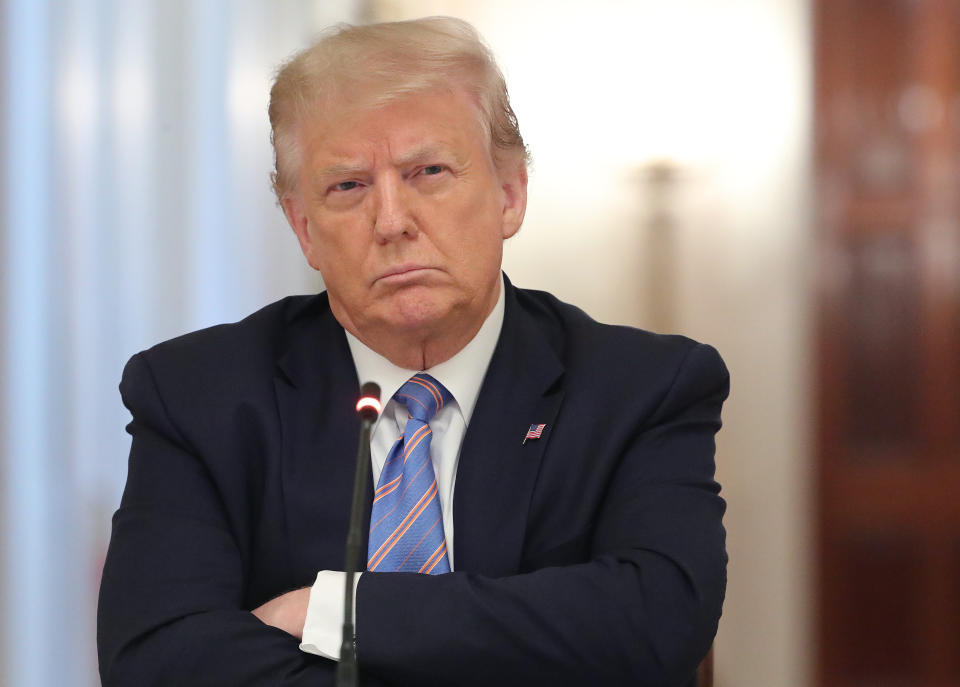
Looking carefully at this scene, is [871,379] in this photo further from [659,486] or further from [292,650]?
[292,650]

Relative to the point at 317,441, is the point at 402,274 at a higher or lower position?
higher

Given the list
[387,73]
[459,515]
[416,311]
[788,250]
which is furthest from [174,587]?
[788,250]

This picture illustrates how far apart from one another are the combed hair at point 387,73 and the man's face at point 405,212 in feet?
0.09

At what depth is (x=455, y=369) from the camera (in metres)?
1.63

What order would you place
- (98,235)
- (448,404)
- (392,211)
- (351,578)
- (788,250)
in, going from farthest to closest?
1. (788,250)
2. (98,235)
3. (448,404)
4. (392,211)
5. (351,578)

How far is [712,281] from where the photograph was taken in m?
3.15

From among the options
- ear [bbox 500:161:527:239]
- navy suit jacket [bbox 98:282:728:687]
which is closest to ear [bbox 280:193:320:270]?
navy suit jacket [bbox 98:282:728:687]

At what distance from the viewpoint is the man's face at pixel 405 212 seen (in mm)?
1519

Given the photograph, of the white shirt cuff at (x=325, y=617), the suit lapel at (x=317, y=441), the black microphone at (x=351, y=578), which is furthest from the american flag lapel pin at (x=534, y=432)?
the black microphone at (x=351, y=578)

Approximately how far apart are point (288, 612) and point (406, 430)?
0.32 meters

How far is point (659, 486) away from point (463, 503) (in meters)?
0.29

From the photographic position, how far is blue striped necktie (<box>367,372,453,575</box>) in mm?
1492

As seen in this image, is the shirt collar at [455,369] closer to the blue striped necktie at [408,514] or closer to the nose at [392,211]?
the blue striped necktie at [408,514]

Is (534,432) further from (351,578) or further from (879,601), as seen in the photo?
(879,601)
